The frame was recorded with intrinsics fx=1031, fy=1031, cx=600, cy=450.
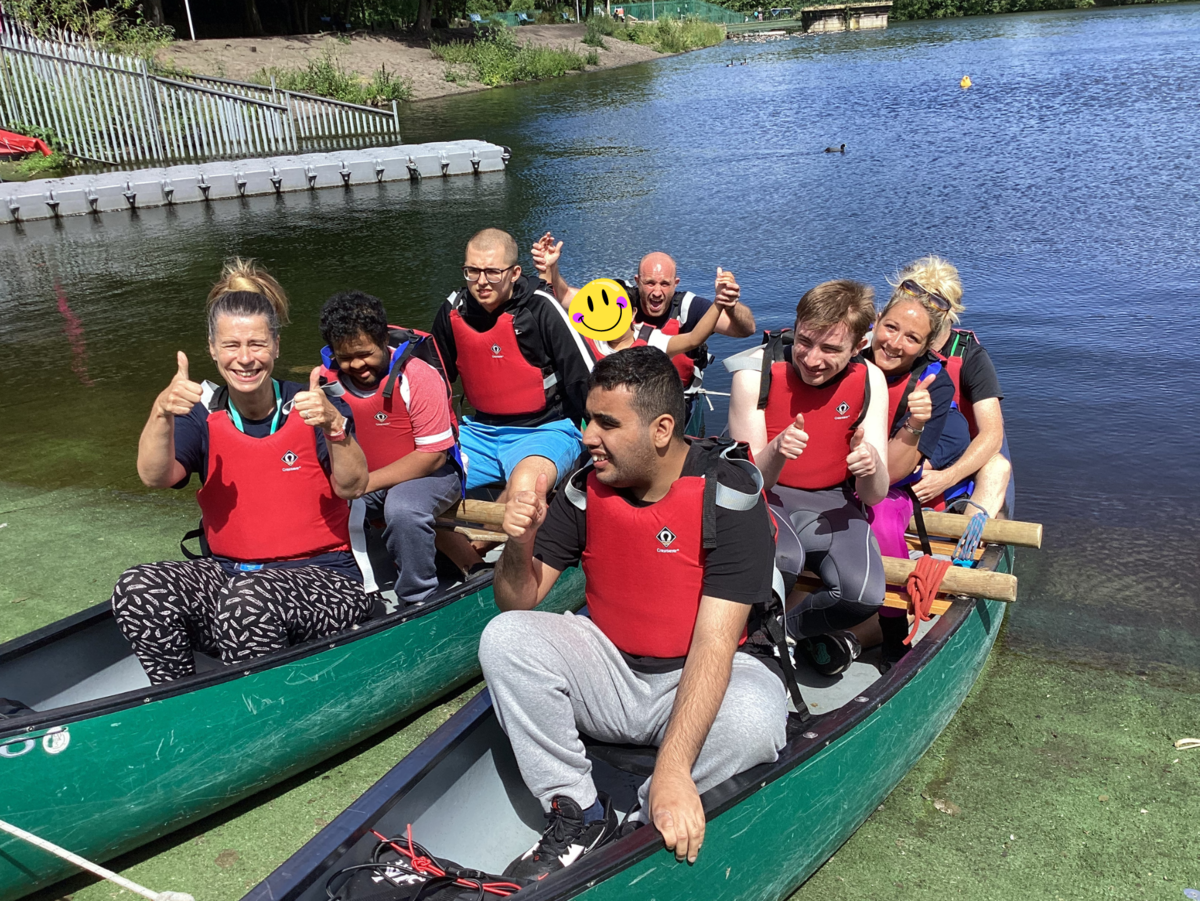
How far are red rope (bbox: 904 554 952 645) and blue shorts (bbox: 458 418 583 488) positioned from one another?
1.76 meters

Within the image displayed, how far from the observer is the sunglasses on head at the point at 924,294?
4406 millimetres

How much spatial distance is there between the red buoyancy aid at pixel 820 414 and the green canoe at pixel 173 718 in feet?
4.75

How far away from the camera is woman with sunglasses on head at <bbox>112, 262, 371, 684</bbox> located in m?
3.68

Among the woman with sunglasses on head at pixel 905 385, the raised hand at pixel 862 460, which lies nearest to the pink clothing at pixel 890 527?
the woman with sunglasses on head at pixel 905 385

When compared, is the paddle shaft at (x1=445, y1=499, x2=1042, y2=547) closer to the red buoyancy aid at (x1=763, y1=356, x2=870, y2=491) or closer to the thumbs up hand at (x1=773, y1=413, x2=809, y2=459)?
the red buoyancy aid at (x1=763, y1=356, x2=870, y2=491)

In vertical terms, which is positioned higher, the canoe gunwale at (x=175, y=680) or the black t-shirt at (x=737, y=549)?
the black t-shirt at (x=737, y=549)

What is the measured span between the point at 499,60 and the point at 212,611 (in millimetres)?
36032

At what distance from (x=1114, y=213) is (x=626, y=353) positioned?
1243cm

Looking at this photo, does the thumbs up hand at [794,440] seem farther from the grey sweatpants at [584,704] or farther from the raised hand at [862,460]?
the grey sweatpants at [584,704]

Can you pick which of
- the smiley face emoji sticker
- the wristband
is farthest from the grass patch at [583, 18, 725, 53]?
the wristband

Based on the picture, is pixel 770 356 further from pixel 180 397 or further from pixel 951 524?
pixel 180 397

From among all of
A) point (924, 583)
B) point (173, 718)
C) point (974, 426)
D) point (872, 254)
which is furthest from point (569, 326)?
point (872, 254)

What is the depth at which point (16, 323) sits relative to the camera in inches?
464

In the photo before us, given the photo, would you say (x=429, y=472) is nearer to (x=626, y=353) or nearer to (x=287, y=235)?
(x=626, y=353)
